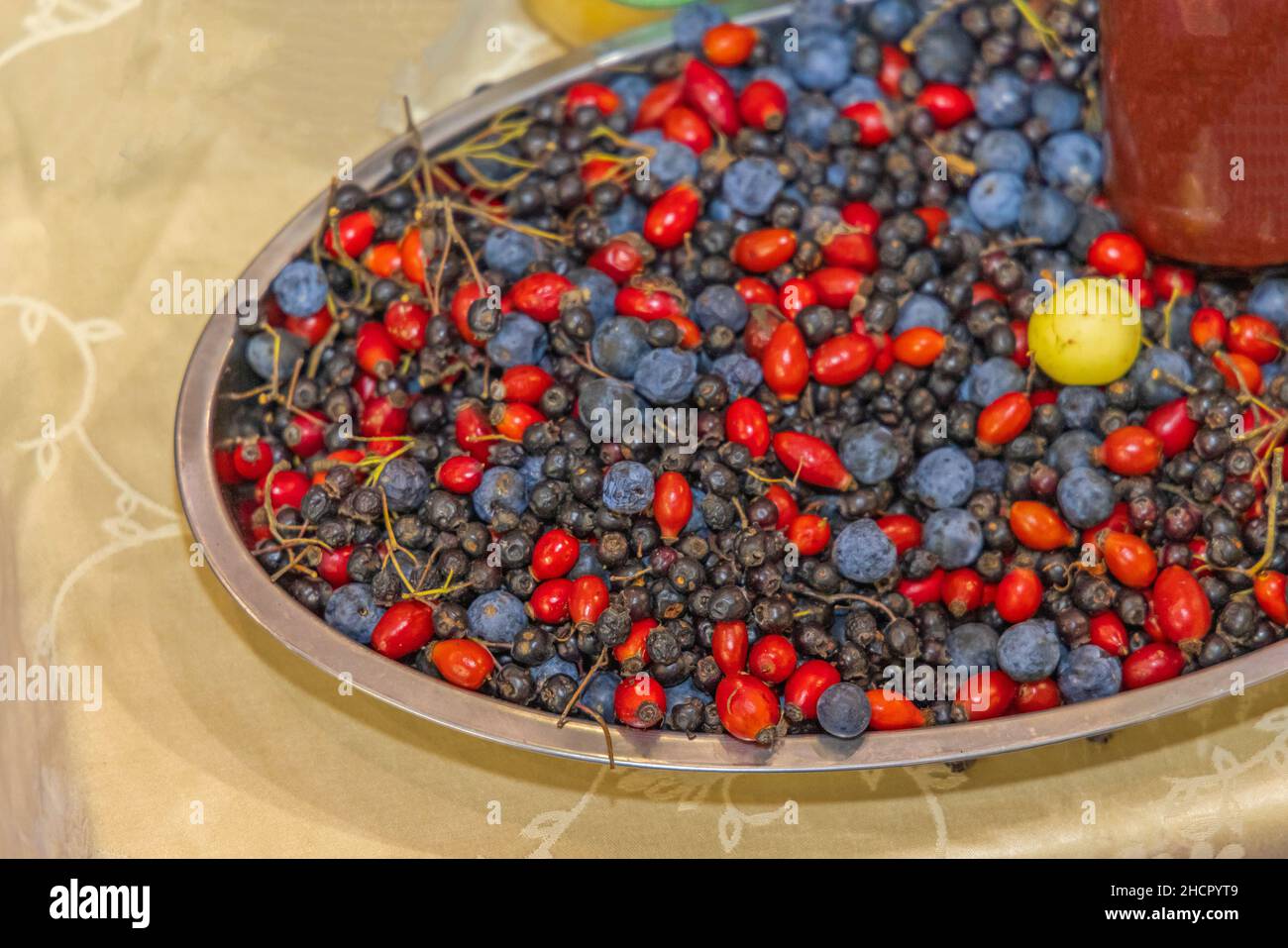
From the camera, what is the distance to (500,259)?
1.43m

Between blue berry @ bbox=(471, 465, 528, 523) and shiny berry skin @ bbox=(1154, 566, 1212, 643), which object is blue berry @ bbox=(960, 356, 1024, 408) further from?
blue berry @ bbox=(471, 465, 528, 523)

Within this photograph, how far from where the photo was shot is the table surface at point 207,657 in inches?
49.9

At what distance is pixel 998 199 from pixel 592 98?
53 cm

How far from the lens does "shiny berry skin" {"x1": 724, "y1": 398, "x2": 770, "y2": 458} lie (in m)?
1.27

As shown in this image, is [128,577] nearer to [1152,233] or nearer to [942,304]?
[942,304]

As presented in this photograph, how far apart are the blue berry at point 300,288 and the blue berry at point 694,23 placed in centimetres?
58

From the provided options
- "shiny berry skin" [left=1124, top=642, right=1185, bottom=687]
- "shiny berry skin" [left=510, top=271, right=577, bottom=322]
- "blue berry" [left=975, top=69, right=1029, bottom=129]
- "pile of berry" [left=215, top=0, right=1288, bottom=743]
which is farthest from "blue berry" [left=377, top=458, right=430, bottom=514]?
"blue berry" [left=975, top=69, right=1029, bottom=129]

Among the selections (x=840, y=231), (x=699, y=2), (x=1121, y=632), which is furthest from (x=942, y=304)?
(x=699, y=2)

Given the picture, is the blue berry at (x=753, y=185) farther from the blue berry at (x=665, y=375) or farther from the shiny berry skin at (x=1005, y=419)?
the shiny berry skin at (x=1005, y=419)

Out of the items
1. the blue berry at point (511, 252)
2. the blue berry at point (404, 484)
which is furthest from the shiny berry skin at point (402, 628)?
the blue berry at point (511, 252)

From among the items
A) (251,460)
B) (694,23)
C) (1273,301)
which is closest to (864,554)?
(1273,301)

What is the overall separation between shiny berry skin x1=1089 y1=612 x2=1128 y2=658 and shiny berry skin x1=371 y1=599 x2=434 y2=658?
2.25 ft

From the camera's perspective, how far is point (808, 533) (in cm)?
125
